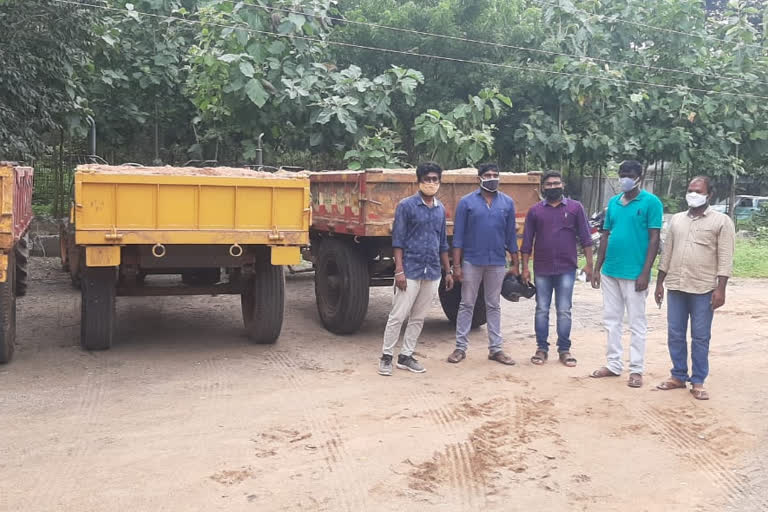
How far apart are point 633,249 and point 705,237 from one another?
0.62 m

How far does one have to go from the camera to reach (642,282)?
6.47 meters

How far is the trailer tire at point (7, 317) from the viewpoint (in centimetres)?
661

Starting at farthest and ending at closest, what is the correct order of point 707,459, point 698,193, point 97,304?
point 97,304 → point 698,193 → point 707,459

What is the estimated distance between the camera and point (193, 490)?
4246mm

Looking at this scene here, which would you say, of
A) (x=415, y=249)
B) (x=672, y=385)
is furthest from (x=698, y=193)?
(x=415, y=249)

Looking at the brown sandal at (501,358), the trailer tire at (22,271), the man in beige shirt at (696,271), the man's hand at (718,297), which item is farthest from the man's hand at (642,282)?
the trailer tire at (22,271)

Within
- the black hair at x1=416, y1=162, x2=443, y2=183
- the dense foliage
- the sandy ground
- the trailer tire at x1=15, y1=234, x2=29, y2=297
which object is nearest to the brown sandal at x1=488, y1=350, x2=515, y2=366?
the sandy ground

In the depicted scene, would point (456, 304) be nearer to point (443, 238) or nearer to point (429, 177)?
point (443, 238)

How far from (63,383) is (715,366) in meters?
5.80

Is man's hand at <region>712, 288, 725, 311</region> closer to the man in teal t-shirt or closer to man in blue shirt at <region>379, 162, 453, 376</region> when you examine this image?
the man in teal t-shirt

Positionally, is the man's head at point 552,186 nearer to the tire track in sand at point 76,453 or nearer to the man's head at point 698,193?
the man's head at point 698,193

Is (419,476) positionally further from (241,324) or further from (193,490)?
(241,324)

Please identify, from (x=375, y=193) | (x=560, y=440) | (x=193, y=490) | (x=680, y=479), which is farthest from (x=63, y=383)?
(x=680, y=479)

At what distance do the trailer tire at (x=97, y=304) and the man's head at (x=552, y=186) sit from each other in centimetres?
401
